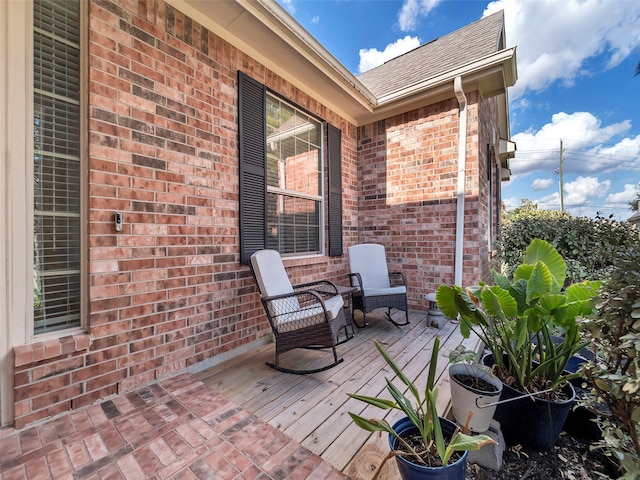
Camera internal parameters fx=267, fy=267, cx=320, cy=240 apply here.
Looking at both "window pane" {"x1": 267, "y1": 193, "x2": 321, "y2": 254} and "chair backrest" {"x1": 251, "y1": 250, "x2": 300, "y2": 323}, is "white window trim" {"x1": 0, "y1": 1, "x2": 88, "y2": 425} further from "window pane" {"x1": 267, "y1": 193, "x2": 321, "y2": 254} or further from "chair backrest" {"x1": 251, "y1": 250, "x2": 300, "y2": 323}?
"window pane" {"x1": 267, "y1": 193, "x2": 321, "y2": 254}

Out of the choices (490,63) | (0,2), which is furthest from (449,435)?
(490,63)

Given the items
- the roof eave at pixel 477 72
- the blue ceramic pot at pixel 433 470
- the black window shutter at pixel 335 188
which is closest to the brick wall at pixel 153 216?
the black window shutter at pixel 335 188

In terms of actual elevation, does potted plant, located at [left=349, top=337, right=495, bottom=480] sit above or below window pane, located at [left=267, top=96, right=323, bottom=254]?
below

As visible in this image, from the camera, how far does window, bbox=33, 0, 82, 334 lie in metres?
1.75

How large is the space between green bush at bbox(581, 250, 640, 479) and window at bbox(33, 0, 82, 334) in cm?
298

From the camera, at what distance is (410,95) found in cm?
399

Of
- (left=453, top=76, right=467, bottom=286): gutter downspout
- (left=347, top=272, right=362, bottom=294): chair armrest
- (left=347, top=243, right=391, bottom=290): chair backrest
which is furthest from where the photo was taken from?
(left=347, top=243, right=391, bottom=290): chair backrest

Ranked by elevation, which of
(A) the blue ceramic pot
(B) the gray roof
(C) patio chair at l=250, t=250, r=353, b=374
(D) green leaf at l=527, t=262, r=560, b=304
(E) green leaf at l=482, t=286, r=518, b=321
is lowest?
(A) the blue ceramic pot

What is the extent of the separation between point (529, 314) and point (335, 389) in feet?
4.79

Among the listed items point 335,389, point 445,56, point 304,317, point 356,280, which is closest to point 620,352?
point 335,389

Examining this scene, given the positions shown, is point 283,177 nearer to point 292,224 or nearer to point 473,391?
point 292,224

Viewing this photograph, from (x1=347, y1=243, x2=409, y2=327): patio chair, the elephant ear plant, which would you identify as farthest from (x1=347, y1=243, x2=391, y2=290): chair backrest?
the elephant ear plant

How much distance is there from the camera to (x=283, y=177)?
3490 mm

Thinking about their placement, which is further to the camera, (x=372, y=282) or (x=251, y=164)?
(x=372, y=282)
